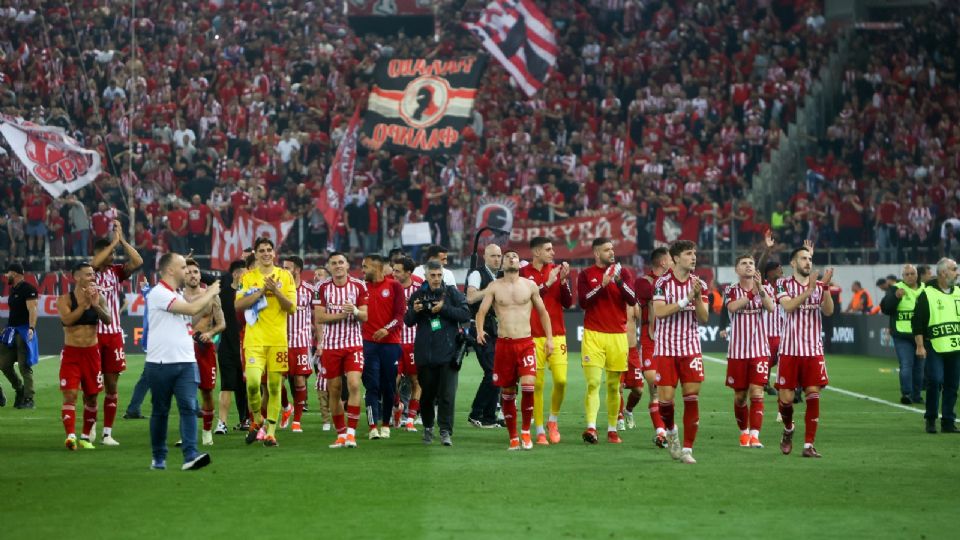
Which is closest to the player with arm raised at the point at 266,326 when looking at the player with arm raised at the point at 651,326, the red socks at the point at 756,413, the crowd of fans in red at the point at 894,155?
the player with arm raised at the point at 651,326

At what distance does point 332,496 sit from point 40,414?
34.9 ft

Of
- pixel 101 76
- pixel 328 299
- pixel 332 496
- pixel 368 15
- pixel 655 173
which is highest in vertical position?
pixel 368 15

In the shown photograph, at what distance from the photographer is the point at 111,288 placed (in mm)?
17375

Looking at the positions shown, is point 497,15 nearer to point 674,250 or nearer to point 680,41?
point 680,41

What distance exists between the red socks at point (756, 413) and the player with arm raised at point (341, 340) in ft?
14.9

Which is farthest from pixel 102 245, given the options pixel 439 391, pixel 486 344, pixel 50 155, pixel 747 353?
pixel 50 155

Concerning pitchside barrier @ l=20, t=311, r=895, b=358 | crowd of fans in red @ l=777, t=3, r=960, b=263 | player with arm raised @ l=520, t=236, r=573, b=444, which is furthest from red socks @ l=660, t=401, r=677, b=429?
crowd of fans in red @ l=777, t=3, r=960, b=263

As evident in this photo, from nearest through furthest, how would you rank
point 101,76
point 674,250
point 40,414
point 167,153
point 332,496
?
point 332,496, point 674,250, point 40,414, point 167,153, point 101,76

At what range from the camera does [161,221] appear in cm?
3803

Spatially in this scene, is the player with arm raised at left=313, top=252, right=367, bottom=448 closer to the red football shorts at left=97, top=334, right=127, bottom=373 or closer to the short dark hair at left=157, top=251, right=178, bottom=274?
the red football shorts at left=97, top=334, right=127, bottom=373

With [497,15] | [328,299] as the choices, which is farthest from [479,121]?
[328,299]

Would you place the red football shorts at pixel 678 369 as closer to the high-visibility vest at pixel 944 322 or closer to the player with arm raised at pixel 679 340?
the player with arm raised at pixel 679 340

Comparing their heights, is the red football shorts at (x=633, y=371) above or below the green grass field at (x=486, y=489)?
above

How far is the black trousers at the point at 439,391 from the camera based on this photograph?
17.0m
